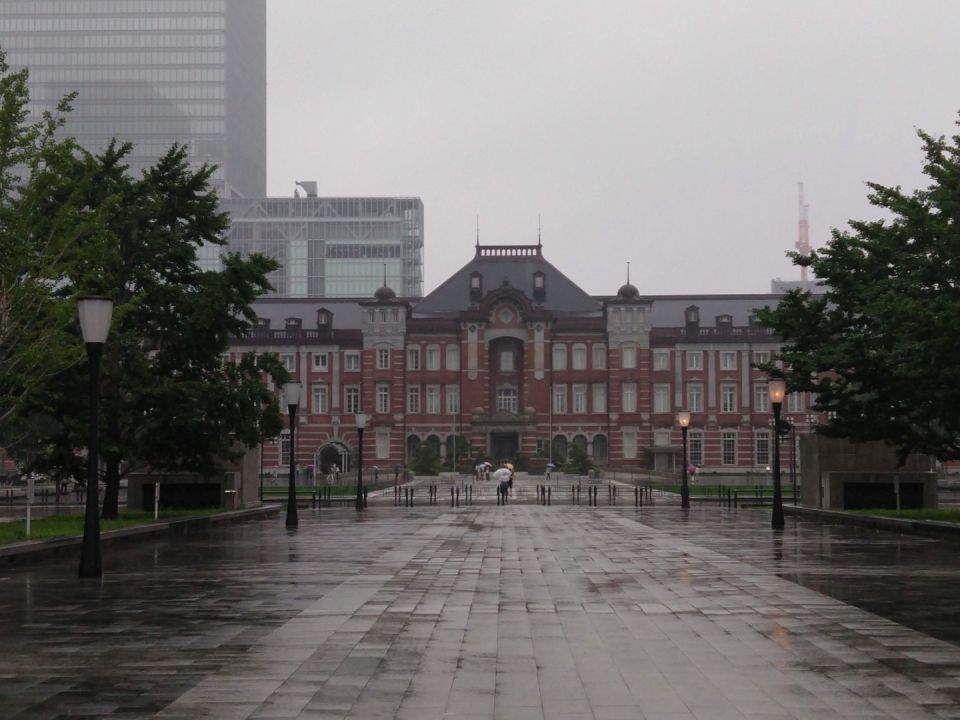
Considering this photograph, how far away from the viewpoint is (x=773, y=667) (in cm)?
1029

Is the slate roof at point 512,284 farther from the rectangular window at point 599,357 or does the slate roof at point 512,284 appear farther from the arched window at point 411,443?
the arched window at point 411,443

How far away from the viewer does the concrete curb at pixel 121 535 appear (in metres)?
21.5

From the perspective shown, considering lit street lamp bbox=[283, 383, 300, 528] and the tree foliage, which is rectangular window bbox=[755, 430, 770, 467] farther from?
the tree foliage

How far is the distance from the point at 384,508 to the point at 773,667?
128 ft

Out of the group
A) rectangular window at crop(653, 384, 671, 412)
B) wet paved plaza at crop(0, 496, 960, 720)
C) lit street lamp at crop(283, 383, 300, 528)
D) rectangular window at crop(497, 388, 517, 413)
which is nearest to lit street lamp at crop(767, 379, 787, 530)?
wet paved plaza at crop(0, 496, 960, 720)

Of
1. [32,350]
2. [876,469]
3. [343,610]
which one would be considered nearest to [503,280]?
[876,469]

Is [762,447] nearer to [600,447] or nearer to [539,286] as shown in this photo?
[600,447]

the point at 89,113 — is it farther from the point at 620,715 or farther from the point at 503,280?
the point at 620,715

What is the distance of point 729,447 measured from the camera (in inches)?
4193

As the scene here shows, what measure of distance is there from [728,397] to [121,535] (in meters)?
84.8

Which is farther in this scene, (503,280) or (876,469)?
(503,280)

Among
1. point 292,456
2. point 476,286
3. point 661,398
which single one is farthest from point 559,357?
point 292,456

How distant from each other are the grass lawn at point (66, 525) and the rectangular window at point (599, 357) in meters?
69.8

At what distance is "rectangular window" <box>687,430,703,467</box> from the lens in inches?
4193
